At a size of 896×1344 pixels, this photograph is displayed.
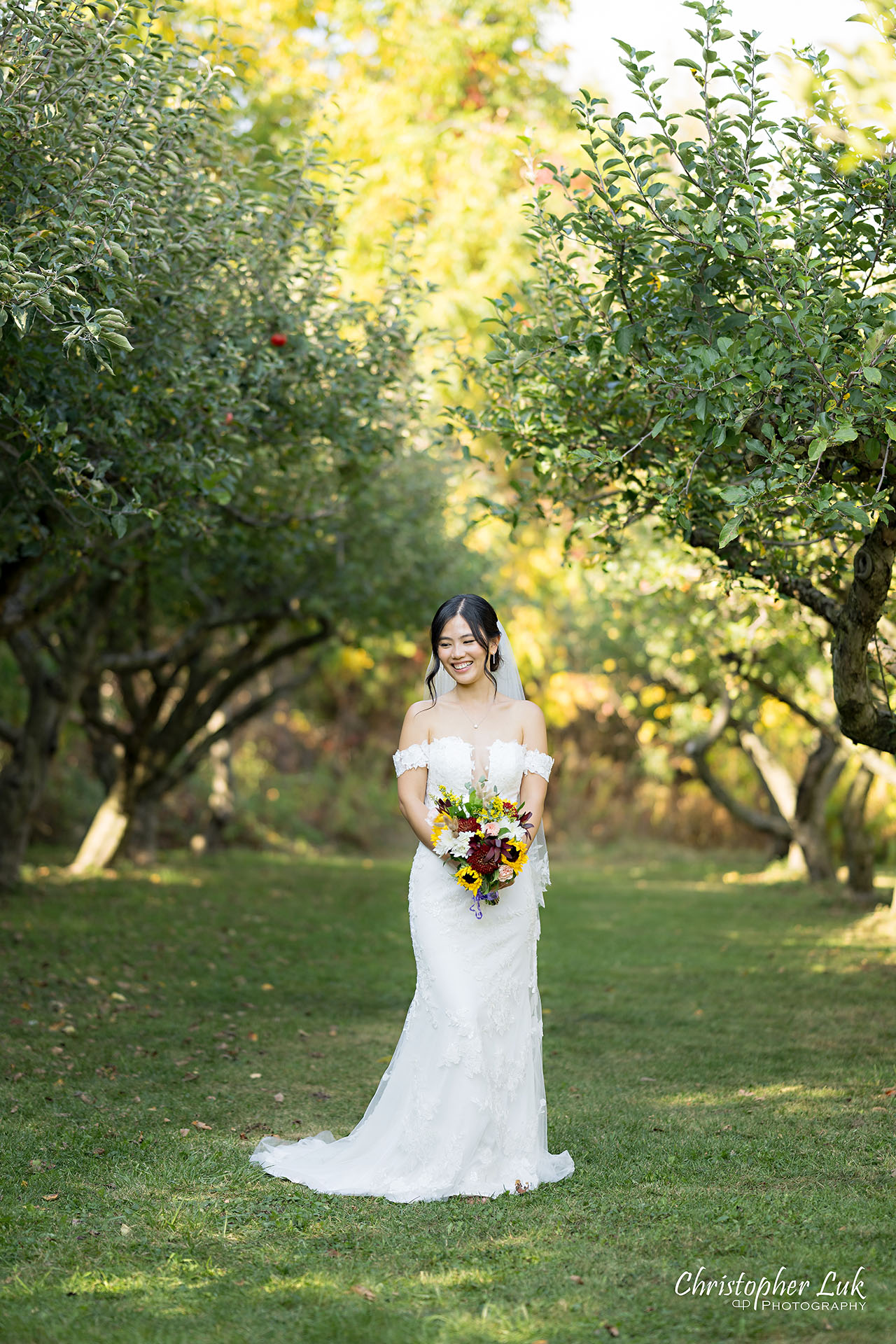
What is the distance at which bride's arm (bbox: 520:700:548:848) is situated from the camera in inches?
220

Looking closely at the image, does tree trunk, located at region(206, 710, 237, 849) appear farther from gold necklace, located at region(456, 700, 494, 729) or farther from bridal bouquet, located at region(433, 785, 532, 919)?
bridal bouquet, located at region(433, 785, 532, 919)

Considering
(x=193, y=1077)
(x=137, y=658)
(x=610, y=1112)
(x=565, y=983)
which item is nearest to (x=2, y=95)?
(x=193, y=1077)

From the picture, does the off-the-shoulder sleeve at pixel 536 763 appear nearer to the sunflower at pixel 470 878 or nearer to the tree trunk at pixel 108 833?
the sunflower at pixel 470 878

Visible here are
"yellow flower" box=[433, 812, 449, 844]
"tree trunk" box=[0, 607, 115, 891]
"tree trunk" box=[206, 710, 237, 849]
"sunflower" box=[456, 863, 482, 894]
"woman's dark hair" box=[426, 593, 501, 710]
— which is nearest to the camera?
"sunflower" box=[456, 863, 482, 894]

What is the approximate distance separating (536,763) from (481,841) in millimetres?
617

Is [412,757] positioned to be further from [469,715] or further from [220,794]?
[220,794]

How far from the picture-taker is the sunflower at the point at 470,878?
5199 mm

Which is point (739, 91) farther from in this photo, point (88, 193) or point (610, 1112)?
point (610, 1112)

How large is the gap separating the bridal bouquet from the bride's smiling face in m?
0.59

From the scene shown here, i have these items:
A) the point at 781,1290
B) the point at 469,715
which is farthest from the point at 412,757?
the point at 781,1290

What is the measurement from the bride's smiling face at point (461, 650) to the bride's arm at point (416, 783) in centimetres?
21

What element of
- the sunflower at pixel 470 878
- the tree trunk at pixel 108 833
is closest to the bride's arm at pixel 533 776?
the sunflower at pixel 470 878

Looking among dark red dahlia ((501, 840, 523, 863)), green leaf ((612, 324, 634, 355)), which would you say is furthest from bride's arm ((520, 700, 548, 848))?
green leaf ((612, 324, 634, 355))

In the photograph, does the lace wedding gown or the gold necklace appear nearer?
the lace wedding gown
